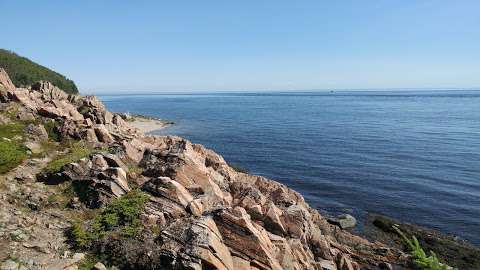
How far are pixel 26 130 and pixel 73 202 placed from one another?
11.9 meters

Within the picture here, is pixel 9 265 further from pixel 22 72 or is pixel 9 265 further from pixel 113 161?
pixel 22 72

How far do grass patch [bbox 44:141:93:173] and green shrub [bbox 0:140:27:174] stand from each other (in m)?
1.72

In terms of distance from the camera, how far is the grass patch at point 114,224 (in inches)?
647

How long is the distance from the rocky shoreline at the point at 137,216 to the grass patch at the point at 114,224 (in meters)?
0.05

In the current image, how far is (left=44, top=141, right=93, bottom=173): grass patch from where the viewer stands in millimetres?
22197

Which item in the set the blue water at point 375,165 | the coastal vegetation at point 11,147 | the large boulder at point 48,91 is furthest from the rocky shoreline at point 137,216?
the large boulder at point 48,91

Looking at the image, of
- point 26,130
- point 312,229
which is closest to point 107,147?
point 26,130

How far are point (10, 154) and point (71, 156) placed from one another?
3.36m

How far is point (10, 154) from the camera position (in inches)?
893

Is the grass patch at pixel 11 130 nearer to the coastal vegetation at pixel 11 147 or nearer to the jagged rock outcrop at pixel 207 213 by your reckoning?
the coastal vegetation at pixel 11 147

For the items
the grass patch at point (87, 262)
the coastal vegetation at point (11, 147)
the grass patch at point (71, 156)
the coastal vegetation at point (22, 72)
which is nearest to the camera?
the grass patch at point (87, 262)

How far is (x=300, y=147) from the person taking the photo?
71.9 metres

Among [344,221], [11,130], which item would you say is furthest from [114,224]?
[344,221]

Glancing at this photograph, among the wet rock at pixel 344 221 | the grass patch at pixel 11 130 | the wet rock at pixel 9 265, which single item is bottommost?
the wet rock at pixel 344 221
